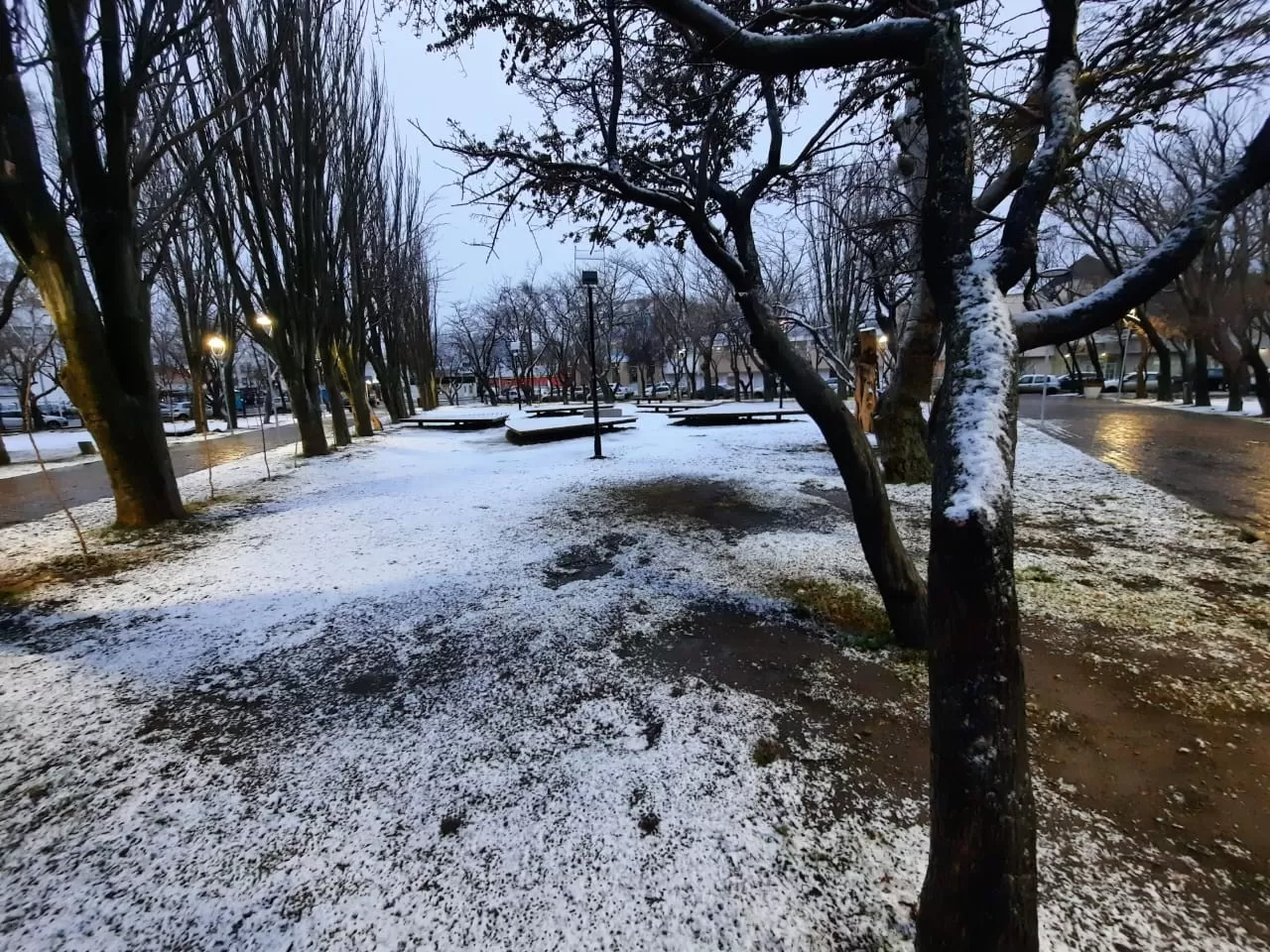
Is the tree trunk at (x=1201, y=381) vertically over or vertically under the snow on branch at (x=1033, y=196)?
under

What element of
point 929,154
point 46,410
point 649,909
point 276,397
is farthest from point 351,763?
point 276,397

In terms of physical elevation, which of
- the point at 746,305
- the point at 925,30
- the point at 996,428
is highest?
the point at 925,30

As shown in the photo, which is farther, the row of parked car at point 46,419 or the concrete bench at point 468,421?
the row of parked car at point 46,419

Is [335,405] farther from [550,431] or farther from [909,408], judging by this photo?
[909,408]

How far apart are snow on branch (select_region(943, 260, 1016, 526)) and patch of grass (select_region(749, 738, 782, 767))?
1417 mm

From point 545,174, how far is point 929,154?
3177 millimetres

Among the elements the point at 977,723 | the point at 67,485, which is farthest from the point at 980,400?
the point at 67,485

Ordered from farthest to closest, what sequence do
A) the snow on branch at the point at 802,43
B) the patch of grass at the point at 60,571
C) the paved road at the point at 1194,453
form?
1. the paved road at the point at 1194,453
2. the patch of grass at the point at 60,571
3. the snow on branch at the point at 802,43

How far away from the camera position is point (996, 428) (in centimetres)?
142

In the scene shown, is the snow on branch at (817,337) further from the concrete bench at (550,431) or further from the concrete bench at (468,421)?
the concrete bench at (468,421)

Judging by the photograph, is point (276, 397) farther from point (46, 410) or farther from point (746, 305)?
point (746, 305)

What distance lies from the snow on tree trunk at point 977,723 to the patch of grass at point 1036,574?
3.32m

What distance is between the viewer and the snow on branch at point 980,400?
4.40 feet

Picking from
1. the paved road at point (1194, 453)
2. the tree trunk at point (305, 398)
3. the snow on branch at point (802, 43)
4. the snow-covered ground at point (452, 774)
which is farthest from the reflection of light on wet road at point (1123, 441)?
the tree trunk at point (305, 398)
